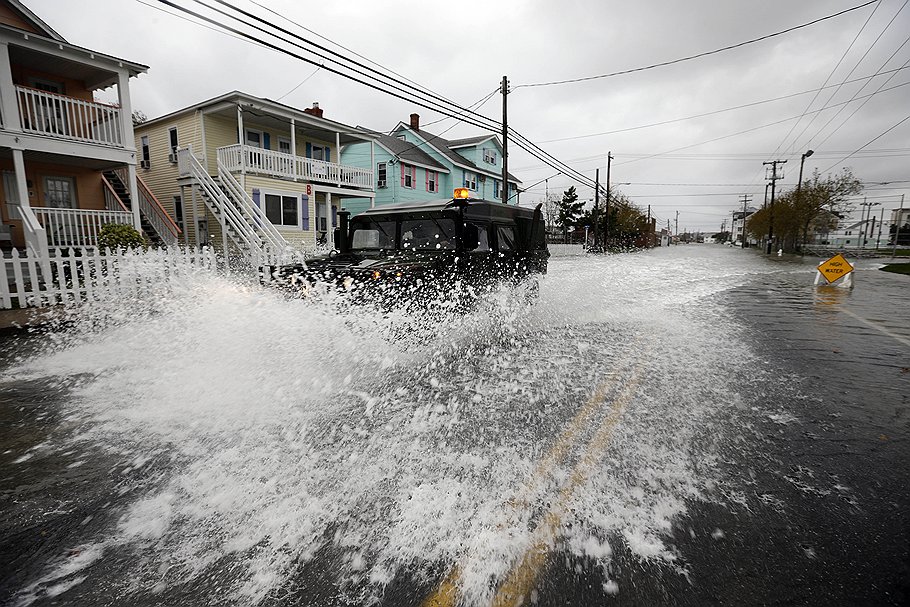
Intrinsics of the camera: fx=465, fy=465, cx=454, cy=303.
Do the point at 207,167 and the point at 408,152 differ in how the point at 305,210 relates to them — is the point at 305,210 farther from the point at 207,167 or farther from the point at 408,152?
the point at 408,152

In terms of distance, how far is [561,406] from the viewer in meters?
4.46

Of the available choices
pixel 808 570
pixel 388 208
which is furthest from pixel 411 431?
pixel 388 208

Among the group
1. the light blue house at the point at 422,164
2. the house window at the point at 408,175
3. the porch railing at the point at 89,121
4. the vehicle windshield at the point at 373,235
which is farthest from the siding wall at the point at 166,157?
the vehicle windshield at the point at 373,235

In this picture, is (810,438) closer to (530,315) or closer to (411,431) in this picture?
(411,431)

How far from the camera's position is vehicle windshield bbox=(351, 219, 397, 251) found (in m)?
7.40

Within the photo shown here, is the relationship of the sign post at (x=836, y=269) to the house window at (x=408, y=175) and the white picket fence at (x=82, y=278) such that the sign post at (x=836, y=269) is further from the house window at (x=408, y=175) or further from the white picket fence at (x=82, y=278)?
the house window at (x=408, y=175)

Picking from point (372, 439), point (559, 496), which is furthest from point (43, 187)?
point (559, 496)

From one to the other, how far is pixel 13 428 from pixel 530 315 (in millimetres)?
7791

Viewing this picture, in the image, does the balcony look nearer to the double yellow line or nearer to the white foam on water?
the white foam on water

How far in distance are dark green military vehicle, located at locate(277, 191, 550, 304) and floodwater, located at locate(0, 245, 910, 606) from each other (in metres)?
0.45

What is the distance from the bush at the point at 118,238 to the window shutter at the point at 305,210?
9763mm

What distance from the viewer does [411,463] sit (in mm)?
3291

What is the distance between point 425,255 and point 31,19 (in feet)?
62.7

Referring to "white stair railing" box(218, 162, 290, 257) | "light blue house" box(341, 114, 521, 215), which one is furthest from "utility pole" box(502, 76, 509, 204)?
"white stair railing" box(218, 162, 290, 257)
